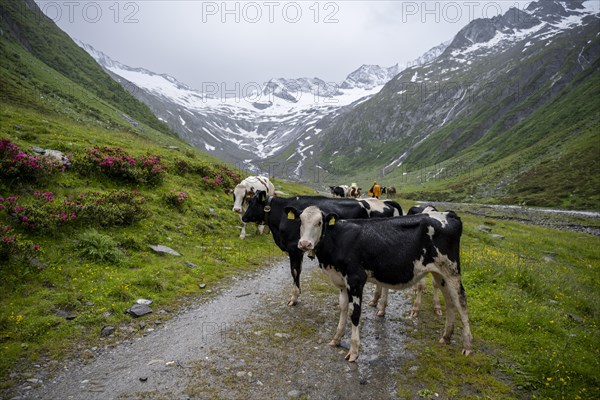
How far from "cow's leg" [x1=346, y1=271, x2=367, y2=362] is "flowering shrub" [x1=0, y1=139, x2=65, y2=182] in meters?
14.2

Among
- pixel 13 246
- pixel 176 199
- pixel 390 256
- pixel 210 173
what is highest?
pixel 210 173

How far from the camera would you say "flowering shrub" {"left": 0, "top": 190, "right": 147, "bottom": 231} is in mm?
11352

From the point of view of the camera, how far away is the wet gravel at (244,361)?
20.7 ft

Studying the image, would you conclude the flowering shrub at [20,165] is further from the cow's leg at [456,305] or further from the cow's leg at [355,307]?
the cow's leg at [456,305]

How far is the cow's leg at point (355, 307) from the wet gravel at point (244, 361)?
0.33 metres

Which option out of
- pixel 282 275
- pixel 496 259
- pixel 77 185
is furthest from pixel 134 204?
pixel 496 259

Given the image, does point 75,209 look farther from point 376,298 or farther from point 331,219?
point 376,298

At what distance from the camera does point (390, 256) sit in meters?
8.23

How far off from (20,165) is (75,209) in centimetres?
315

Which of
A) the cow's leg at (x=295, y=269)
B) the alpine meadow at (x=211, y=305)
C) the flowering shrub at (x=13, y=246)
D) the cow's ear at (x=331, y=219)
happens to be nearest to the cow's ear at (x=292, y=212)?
the alpine meadow at (x=211, y=305)

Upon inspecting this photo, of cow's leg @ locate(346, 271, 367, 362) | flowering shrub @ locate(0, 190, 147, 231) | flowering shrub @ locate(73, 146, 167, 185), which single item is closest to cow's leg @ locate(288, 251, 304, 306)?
cow's leg @ locate(346, 271, 367, 362)

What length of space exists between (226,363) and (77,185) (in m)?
12.9

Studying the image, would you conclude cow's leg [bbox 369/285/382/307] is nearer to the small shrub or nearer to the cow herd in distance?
the cow herd in distance

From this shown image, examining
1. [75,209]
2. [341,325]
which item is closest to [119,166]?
[75,209]
